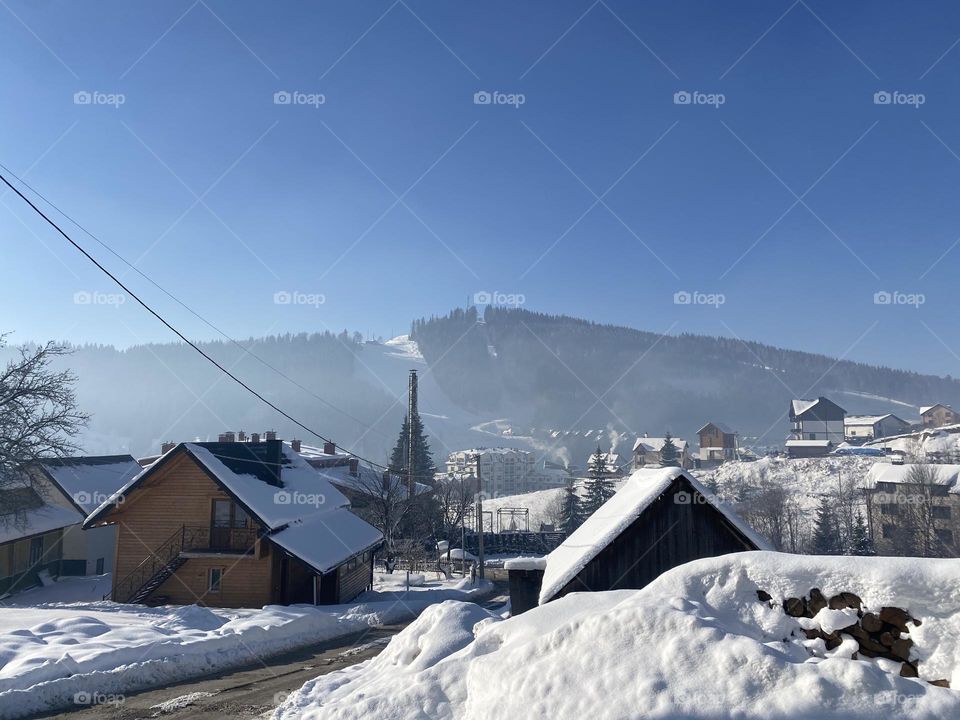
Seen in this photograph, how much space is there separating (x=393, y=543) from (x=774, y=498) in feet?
140

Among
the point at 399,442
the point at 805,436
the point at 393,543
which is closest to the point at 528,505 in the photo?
the point at 399,442

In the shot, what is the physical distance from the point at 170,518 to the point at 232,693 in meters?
17.4

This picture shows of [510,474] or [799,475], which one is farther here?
[510,474]

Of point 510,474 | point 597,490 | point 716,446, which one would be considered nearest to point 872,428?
point 716,446

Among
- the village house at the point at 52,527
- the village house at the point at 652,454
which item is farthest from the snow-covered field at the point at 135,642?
the village house at the point at 652,454

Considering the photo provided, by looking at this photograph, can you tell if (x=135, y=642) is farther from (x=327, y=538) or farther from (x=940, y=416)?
(x=940, y=416)

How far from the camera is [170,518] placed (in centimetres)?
Answer: 2884

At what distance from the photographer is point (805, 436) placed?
12556 cm

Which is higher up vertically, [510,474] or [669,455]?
[669,455]

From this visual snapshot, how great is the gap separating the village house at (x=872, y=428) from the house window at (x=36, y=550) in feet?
435

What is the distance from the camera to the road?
12117mm

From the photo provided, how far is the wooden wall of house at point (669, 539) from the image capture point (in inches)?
579

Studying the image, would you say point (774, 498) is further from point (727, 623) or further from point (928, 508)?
point (727, 623)

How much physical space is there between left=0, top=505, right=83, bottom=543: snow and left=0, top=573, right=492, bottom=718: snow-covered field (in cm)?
864
